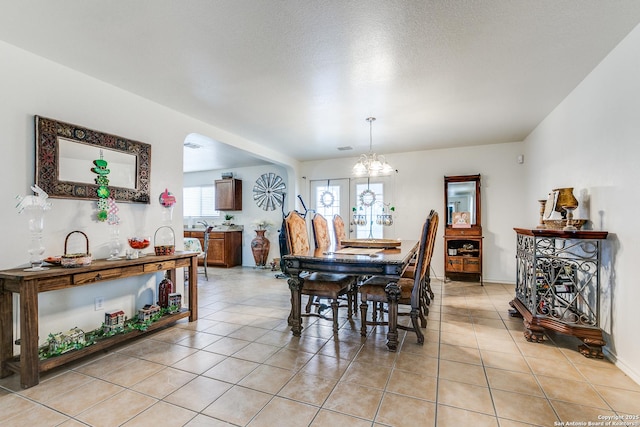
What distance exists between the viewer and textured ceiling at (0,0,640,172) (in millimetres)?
1833

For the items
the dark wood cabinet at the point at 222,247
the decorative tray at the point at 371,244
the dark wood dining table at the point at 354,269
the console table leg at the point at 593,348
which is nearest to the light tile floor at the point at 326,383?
the console table leg at the point at 593,348

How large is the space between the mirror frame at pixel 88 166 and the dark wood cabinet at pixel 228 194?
3860 mm

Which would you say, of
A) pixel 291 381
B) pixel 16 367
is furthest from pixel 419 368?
pixel 16 367

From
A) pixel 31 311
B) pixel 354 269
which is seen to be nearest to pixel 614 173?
pixel 354 269

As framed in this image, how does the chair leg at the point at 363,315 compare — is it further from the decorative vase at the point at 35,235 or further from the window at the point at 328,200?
the window at the point at 328,200

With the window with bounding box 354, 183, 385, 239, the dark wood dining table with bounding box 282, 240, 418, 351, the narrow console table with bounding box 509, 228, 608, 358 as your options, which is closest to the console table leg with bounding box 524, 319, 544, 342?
the narrow console table with bounding box 509, 228, 608, 358

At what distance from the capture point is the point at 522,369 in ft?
7.09

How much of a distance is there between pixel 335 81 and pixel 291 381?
2476 millimetres

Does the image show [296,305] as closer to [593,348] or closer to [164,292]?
[164,292]

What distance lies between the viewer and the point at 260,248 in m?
6.68

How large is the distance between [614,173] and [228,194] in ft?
21.4

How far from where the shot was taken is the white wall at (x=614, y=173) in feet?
6.75

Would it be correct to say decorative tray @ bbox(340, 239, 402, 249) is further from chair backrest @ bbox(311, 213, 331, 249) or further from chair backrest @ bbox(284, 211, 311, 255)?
chair backrest @ bbox(284, 211, 311, 255)

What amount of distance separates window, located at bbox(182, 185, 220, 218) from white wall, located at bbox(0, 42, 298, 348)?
417 centimetres
